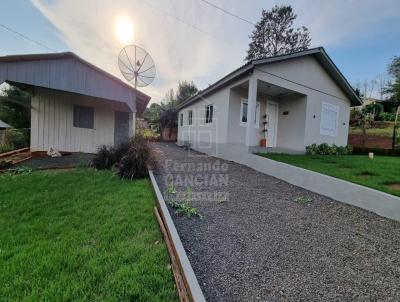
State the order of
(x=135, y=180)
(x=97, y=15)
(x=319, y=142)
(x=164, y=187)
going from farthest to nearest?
(x=319, y=142) → (x=97, y=15) → (x=135, y=180) → (x=164, y=187)

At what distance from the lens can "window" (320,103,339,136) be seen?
1150 centimetres

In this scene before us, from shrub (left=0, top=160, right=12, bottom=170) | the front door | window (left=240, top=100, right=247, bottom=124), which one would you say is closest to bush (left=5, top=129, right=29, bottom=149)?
shrub (left=0, top=160, right=12, bottom=170)

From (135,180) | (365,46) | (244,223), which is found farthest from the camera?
(365,46)

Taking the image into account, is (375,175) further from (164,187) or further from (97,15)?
(97,15)

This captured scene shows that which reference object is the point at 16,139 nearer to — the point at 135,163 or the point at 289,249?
the point at 135,163

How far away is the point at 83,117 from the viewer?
35.7ft

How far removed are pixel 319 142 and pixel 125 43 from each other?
10053 mm

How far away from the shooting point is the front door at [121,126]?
38.0ft

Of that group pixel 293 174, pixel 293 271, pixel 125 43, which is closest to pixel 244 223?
pixel 293 271

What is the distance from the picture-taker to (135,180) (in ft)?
21.2

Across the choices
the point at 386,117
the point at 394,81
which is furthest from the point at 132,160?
the point at 394,81

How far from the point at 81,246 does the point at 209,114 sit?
10.7 m

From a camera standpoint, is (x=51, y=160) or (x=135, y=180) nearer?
(x=135, y=180)

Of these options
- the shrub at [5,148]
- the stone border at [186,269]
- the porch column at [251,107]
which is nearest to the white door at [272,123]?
the porch column at [251,107]
